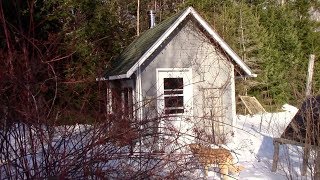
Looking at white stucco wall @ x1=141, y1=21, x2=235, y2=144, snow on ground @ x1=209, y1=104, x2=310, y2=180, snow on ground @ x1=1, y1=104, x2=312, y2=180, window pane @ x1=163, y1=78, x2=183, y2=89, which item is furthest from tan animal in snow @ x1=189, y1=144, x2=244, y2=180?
window pane @ x1=163, y1=78, x2=183, y2=89

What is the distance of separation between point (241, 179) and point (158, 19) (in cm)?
2123

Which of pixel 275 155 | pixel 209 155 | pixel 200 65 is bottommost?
pixel 275 155

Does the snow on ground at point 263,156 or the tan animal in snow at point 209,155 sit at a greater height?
the tan animal in snow at point 209,155

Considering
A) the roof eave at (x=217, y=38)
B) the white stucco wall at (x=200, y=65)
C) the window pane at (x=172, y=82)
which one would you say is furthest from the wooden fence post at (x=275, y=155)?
the window pane at (x=172, y=82)

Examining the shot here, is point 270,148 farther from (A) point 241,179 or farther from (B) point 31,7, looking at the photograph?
(B) point 31,7

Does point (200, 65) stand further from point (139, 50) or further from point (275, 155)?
point (275, 155)

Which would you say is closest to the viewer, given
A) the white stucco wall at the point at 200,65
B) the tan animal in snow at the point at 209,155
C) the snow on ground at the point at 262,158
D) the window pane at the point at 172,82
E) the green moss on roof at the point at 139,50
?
the tan animal in snow at the point at 209,155

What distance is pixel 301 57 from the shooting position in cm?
2877

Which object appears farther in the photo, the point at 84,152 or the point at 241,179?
the point at 241,179

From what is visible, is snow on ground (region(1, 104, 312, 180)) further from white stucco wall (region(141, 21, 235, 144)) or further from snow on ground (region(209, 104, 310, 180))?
white stucco wall (region(141, 21, 235, 144))

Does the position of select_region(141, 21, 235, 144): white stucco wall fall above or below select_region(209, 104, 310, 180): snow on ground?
above

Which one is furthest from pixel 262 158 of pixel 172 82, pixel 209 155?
pixel 209 155

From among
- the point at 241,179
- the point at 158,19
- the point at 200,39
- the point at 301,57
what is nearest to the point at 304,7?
the point at 301,57

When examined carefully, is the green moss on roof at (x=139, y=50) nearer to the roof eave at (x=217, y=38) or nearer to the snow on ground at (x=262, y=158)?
the roof eave at (x=217, y=38)
